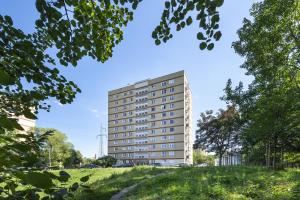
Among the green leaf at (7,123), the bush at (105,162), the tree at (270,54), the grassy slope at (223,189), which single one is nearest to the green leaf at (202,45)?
the green leaf at (7,123)

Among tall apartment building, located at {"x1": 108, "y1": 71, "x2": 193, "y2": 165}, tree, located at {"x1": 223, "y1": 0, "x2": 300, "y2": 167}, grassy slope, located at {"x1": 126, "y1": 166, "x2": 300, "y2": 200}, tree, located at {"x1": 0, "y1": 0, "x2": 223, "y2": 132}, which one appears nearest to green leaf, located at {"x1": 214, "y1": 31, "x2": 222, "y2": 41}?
tree, located at {"x1": 0, "y1": 0, "x2": 223, "y2": 132}

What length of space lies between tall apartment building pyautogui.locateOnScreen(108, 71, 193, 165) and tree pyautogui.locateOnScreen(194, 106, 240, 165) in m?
26.0

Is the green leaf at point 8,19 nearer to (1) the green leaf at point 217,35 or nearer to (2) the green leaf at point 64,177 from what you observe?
(2) the green leaf at point 64,177

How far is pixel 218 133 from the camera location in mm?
45594

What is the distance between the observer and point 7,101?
6.73ft

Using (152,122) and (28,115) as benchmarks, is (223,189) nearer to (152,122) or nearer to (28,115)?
(28,115)

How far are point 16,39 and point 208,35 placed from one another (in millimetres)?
1786

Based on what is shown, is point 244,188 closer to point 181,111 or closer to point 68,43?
point 68,43

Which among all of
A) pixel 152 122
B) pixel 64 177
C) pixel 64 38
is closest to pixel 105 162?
pixel 152 122

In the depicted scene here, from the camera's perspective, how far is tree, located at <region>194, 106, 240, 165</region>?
142ft

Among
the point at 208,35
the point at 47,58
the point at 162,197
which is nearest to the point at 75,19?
the point at 47,58

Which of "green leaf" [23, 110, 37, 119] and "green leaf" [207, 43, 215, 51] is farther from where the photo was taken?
"green leaf" [207, 43, 215, 51]

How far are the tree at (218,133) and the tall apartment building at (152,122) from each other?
85.2 feet

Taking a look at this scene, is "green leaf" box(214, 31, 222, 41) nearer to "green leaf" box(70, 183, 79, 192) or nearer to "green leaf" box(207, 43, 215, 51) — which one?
"green leaf" box(207, 43, 215, 51)
